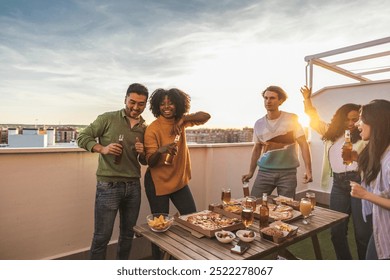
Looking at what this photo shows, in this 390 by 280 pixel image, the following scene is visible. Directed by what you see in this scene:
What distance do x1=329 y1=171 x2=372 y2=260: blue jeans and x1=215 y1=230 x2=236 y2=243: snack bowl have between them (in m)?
1.04

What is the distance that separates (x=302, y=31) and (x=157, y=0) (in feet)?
3.23

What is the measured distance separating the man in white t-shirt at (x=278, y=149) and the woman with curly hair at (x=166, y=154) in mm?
597

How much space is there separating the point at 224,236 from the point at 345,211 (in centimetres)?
115

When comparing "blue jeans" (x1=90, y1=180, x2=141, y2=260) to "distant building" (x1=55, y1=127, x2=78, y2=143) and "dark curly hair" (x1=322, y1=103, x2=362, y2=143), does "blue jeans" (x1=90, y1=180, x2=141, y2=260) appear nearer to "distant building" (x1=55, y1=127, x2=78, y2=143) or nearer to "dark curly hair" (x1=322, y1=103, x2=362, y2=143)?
"distant building" (x1=55, y1=127, x2=78, y2=143)

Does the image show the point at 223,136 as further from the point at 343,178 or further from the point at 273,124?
the point at 343,178

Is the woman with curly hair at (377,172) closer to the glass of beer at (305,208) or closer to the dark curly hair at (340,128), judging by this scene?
the glass of beer at (305,208)

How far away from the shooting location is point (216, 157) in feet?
9.32

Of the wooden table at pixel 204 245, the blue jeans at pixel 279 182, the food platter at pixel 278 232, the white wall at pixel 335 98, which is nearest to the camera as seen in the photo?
the wooden table at pixel 204 245

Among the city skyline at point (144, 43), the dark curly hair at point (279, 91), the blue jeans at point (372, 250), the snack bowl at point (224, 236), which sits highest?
the city skyline at point (144, 43)

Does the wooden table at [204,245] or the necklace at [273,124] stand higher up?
the necklace at [273,124]

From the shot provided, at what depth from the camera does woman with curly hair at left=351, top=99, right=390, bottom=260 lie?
1119 millimetres

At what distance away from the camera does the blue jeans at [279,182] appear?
6.41ft

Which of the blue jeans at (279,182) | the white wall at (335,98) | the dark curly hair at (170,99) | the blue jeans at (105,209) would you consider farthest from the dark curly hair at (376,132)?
the white wall at (335,98)

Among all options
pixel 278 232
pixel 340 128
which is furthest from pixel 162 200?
pixel 340 128
